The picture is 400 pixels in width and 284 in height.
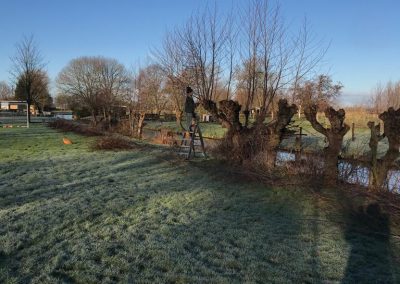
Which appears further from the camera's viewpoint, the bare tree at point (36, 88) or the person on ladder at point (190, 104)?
the bare tree at point (36, 88)

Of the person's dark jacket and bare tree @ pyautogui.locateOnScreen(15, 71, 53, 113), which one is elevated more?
bare tree @ pyautogui.locateOnScreen(15, 71, 53, 113)

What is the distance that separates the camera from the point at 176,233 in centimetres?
545

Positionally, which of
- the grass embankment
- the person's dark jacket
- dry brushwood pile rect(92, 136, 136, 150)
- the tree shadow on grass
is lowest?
the tree shadow on grass

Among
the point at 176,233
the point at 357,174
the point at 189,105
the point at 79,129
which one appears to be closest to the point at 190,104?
the point at 189,105

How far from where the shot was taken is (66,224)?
5.56m

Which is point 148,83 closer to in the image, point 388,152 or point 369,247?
point 388,152

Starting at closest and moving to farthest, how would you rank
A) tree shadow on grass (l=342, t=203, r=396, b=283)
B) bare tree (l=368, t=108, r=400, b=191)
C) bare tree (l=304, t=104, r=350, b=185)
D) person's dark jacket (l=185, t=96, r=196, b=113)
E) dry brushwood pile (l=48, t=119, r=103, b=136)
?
1. tree shadow on grass (l=342, t=203, r=396, b=283)
2. bare tree (l=368, t=108, r=400, b=191)
3. bare tree (l=304, t=104, r=350, b=185)
4. person's dark jacket (l=185, t=96, r=196, b=113)
5. dry brushwood pile (l=48, t=119, r=103, b=136)

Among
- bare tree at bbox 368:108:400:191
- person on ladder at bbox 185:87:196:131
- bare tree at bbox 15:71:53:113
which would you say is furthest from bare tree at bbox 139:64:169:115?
bare tree at bbox 368:108:400:191

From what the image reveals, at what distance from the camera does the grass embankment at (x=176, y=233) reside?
4160 mm

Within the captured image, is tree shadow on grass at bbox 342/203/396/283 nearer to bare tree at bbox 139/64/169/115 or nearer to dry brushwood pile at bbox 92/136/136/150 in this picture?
dry brushwood pile at bbox 92/136/136/150

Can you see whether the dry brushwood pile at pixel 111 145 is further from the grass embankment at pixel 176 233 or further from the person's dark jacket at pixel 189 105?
the grass embankment at pixel 176 233

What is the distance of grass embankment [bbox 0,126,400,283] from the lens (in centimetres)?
416

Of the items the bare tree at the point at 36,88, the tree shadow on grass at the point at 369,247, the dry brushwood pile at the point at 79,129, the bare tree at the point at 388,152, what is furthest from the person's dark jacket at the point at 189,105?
the bare tree at the point at 36,88

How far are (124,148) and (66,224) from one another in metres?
9.99
